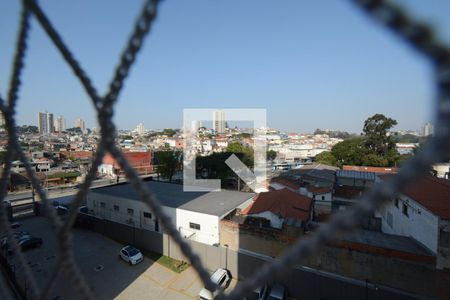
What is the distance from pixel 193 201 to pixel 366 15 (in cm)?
1155

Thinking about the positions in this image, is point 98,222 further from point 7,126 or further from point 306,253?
point 306,253

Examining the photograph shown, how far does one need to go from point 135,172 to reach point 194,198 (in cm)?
1175

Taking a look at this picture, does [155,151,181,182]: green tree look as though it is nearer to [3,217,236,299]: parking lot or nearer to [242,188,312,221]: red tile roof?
[3,217,236,299]: parking lot

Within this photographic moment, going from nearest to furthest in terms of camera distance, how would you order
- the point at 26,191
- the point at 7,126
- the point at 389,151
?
the point at 7,126
the point at 26,191
the point at 389,151

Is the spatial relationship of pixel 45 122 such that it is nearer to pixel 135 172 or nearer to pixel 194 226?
pixel 194 226

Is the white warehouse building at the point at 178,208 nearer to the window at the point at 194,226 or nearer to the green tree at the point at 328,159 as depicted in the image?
the window at the point at 194,226

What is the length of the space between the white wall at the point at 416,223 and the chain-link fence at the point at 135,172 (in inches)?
243

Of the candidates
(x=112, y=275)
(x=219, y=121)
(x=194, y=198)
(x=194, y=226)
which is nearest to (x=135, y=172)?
(x=112, y=275)

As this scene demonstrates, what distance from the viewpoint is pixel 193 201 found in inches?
457

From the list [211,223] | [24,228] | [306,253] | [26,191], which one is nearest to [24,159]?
[306,253]

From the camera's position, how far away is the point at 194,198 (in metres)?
12.2

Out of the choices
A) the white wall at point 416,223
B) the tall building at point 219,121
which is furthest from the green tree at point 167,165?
the tall building at point 219,121

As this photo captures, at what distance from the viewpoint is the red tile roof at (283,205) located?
1018cm

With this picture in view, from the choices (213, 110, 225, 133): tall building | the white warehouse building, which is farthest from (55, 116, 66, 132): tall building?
the white warehouse building
